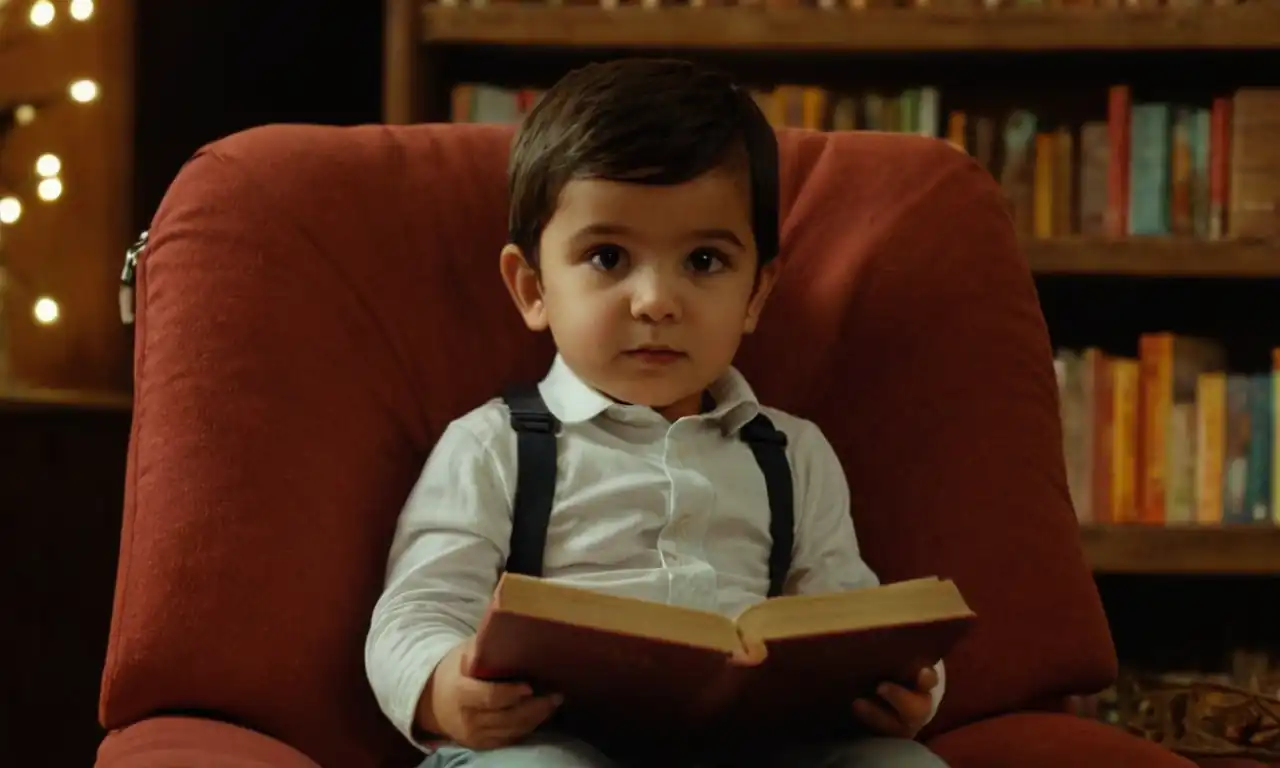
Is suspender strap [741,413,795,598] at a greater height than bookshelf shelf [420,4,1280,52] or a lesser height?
lesser

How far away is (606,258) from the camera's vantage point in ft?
3.40

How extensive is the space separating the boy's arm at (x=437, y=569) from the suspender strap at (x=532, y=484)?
11mm

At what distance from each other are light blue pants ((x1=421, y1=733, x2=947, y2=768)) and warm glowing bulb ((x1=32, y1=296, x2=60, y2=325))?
110 cm

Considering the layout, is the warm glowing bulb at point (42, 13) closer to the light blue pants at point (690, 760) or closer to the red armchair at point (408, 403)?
the red armchair at point (408, 403)

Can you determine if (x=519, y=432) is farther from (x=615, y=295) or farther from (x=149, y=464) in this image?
(x=149, y=464)

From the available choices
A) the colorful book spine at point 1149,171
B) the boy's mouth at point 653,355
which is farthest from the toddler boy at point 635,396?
the colorful book spine at point 1149,171

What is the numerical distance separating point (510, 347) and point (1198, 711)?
916 millimetres

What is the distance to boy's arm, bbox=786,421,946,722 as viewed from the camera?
106 centimetres

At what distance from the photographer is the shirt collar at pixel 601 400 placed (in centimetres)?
107

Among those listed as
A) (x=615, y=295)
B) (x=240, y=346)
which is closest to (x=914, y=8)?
(x=615, y=295)

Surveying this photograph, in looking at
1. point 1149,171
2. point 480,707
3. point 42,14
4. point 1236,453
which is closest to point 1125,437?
point 1236,453

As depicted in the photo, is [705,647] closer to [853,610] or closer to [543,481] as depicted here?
[853,610]

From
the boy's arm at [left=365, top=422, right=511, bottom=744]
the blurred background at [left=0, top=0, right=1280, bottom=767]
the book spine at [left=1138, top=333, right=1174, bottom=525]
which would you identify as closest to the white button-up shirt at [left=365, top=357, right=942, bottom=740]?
the boy's arm at [left=365, top=422, right=511, bottom=744]

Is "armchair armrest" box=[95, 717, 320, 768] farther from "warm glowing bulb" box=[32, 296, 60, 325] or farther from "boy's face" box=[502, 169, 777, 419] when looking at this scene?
"warm glowing bulb" box=[32, 296, 60, 325]
